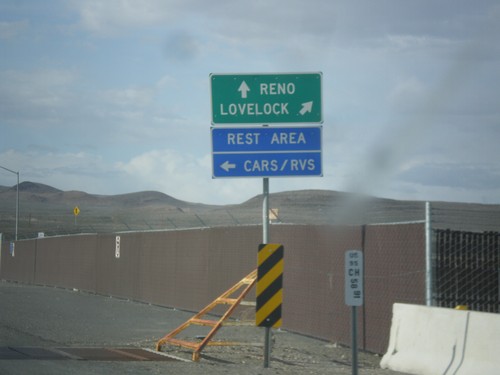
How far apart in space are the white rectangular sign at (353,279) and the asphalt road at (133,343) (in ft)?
9.65

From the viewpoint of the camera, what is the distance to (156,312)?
2573cm

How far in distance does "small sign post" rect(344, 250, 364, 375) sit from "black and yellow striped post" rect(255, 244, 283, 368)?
3241mm

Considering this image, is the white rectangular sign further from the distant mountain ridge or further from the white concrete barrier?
the distant mountain ridge

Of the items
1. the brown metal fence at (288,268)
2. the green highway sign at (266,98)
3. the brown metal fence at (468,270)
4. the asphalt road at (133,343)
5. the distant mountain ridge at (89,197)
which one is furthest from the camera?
the distant mountain ridge at (89,197)

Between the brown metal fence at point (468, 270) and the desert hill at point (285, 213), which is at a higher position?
the desert hill at point (285, 213)

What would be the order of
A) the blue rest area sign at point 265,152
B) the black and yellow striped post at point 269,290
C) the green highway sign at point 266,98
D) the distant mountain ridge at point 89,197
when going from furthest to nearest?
the distant mountain ridge at point 89,197 → the green highway sign at point 266,98 → the blue rest area sign at point 265,152 → the black and yellow striped post at point 269,290

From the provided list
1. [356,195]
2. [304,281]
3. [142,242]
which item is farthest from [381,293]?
[142,242]

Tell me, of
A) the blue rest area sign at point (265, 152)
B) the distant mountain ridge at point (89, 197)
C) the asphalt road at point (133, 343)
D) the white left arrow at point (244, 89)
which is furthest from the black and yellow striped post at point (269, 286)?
the distant mountain ridge at point (89, 197)

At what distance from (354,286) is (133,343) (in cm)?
813

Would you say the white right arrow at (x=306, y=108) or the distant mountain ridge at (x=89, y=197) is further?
the distant mountain ridge at (x=89, y=197)

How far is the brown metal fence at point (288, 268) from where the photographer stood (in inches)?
578

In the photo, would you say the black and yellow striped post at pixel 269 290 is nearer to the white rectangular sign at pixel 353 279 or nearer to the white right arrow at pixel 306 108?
the white right arrow at pixel 306 108

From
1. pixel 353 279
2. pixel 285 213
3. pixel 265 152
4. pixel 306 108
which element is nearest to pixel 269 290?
pixel 265 152

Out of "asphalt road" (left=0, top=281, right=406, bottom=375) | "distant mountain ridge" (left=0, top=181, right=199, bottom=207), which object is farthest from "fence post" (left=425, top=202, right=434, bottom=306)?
"distant mountain ridge" (left=0, top=181, right=199, bottom=207)
